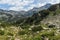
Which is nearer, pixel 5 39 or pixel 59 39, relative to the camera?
pixel 5 39

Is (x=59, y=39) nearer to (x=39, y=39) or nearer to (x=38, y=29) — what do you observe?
(x=39, y=39)

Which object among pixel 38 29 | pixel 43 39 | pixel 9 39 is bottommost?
pixel 38 29

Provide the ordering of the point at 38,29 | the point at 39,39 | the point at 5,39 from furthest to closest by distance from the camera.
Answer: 1. the point at 38,29
2. the point at 39,39
3. the point at 5,39

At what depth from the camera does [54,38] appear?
366 ft

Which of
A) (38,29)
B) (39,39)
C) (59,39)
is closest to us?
(39,39)

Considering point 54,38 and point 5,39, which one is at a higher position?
point 5,39

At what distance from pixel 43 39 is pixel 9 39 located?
21.3 m

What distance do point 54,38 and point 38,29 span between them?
49.3m

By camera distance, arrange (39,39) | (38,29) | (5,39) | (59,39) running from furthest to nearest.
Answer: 1. (38,29)
2. (59,39)
3. (39,39)
4. (5,39)

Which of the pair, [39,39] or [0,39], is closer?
[0,39]

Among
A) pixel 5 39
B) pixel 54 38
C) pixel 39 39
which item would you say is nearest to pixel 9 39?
pixel 5 39

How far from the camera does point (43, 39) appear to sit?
100m

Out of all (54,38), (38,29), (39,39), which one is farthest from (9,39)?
(38,29)

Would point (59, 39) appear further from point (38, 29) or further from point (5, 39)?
point (38, 29)
